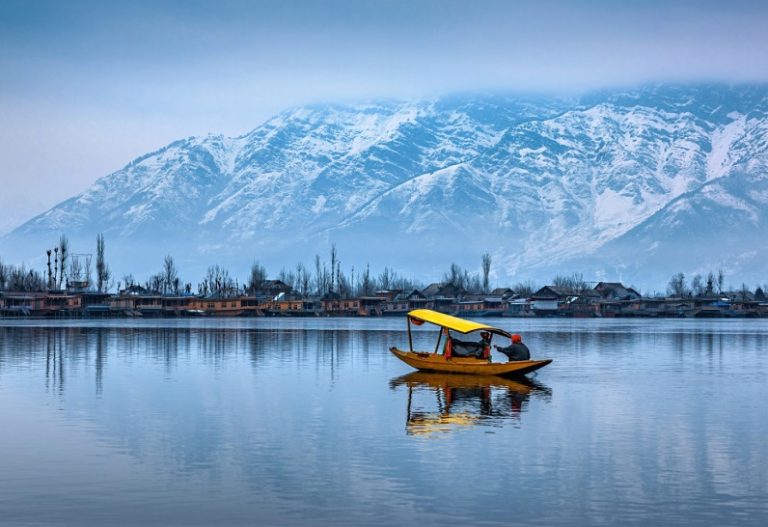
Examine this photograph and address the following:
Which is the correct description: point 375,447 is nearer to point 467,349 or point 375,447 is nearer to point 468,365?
point 468,365

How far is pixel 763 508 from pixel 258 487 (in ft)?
41.6

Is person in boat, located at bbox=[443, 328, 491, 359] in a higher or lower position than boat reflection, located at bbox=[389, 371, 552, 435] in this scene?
higher

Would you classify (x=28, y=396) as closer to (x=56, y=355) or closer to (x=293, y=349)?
(x=56, y=355)

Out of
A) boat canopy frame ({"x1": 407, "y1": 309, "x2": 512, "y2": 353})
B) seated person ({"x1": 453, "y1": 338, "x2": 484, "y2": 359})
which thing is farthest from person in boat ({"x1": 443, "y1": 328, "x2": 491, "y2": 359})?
boat canopy frame ({"x1": 407, "y1": 309, "x2": 512, "y2": 353})

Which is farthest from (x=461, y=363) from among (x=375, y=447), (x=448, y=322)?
(x=375, y=447)

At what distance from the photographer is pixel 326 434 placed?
40812 mm

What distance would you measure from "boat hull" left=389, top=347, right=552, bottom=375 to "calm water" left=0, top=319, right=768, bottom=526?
108cm

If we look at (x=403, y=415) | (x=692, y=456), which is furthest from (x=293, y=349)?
(x=692, y=456)

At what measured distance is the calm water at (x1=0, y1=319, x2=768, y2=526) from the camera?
28844mm

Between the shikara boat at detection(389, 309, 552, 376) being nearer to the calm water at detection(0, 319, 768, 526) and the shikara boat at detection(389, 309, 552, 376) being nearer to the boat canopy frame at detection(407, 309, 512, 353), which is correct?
the boat canopy frame at detection(407, 309, 512, 353)

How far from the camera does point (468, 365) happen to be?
206 ft

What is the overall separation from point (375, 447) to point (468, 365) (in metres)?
25.5

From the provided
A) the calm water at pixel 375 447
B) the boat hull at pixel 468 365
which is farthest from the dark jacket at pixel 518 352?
the boat hull at pixel 468 365

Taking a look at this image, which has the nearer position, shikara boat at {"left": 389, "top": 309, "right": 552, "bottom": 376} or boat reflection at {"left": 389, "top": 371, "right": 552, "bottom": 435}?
boat reflection at {"left": 389, "top": 371, "right": 552, "bottom": 435}
